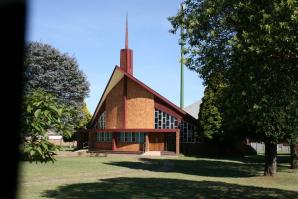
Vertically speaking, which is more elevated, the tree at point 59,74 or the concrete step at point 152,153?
the tree at point 59,74

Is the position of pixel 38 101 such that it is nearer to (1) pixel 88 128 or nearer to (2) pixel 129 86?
(2) pixel 129 86

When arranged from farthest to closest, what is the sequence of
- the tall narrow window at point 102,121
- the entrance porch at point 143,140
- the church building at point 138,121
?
the tall narrow window at point 102,121, the church building at point 138,121, the entrance porch at point 143,140

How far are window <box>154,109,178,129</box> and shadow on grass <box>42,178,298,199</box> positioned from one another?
108ft

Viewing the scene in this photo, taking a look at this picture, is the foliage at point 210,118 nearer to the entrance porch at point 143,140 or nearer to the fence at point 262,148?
the entrance porch at point 143,140

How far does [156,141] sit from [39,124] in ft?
163

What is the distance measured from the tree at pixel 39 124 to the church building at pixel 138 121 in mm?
45894

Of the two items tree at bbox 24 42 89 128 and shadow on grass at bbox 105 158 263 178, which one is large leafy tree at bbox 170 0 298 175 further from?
tree at bbox 24 42 89 128

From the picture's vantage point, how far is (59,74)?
5828cm

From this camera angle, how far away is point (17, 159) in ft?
17.3

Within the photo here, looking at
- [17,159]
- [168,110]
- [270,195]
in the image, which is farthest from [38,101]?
[168,110]

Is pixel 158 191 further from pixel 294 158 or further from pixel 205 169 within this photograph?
pixel 294 158

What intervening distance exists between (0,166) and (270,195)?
1438cm

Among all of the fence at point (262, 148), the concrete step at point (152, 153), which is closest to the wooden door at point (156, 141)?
the concrete step at point (152, 153)

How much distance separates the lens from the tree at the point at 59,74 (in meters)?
57.3
